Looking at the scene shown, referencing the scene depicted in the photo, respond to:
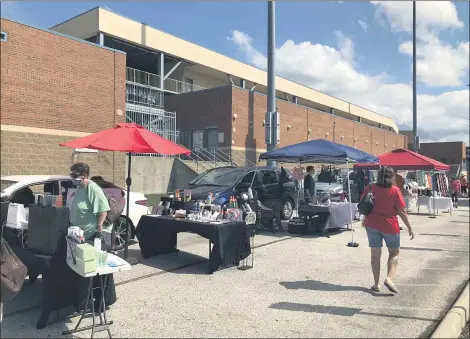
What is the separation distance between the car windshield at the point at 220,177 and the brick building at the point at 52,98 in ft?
26.0

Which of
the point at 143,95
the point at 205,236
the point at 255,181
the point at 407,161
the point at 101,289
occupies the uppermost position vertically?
the point at 143,95

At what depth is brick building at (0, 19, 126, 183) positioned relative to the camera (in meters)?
15.7

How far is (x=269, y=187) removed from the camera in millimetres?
12555

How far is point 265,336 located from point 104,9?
2813cm

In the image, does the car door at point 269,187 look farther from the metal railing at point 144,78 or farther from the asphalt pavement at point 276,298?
the metal railing at point 144,78

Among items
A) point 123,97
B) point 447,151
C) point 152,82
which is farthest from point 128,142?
point 447,151

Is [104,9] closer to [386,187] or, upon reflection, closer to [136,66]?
[136,66]

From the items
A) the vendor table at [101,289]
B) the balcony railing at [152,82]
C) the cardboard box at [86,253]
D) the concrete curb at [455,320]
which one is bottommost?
the concrete curb at [455,320]

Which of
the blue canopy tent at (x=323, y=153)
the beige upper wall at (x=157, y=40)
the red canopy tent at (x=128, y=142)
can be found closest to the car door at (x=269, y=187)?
the blue canopy tent at (x=323, y=153)

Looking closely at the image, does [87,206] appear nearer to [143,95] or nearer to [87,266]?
[87,266]

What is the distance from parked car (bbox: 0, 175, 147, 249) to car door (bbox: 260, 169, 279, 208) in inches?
169

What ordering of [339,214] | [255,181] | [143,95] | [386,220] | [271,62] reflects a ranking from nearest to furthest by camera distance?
[386,220] → [339,214] → [255,181] → [271,62] → [143,95]

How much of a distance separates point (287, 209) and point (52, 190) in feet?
Answer: 25.3

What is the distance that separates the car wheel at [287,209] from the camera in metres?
13.1
